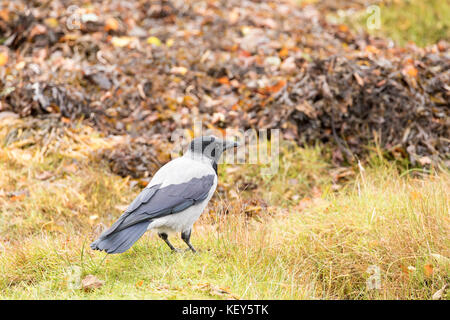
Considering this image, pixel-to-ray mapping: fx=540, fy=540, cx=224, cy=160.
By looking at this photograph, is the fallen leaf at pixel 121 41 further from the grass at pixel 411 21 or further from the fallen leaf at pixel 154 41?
the grass at pixel 411 21

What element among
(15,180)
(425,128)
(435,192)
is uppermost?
(435,192)

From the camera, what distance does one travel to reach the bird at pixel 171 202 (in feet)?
12.9

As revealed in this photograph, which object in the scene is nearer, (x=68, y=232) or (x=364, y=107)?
(x=68, y=232)

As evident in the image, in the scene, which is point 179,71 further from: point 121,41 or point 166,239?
point 166,239

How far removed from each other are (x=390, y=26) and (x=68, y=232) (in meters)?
7.97

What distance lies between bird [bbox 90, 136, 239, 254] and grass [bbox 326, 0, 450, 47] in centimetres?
663

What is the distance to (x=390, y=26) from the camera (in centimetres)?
1059

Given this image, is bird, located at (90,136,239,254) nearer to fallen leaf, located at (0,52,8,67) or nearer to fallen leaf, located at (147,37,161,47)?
fallen leaf, located at (0,52,8,67)

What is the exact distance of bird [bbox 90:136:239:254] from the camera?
3.94 metres

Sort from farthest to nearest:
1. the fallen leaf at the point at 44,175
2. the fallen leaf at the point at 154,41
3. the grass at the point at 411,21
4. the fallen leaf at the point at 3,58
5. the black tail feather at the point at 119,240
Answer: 1. the grass at the point at 411,21
2. the fallen leaf at the point at 154,41
3. the fallen leaf at the point at 3,58
4. the fallen leaf at the point at 44,175
5. the black tail feather at the point at 119,240

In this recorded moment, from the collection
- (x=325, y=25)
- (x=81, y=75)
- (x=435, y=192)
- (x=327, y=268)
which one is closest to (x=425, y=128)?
(x=435, y=192)

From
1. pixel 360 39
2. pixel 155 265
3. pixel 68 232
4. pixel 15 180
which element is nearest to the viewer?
pixel 155 265

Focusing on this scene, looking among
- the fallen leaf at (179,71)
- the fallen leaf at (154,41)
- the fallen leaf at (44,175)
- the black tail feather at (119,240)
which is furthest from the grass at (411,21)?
the black tail feather at (119,240)

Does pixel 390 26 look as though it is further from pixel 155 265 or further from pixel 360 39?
pixel 155 265
